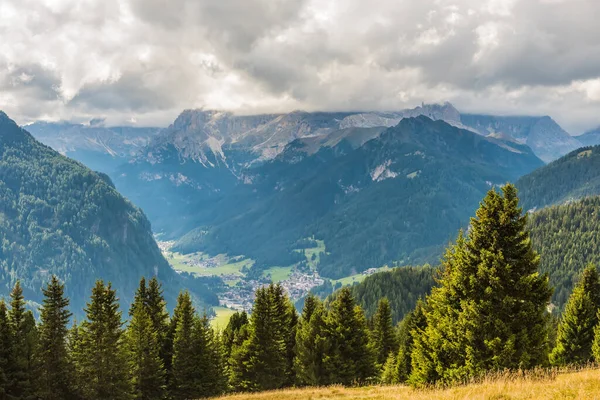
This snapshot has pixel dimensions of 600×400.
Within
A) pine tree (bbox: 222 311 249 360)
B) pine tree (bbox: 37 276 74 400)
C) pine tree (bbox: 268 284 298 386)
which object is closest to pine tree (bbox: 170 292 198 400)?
pine tree (bbox: 268 284 298 386)

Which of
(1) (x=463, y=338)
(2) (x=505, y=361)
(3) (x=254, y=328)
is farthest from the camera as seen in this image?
(3) (x=254, y=328)

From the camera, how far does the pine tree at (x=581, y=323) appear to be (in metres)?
61.6

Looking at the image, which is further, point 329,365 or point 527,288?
point 329,365

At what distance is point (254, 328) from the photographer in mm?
70625

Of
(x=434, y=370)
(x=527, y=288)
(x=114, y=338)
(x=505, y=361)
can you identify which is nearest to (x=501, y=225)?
(x=527, y=288)

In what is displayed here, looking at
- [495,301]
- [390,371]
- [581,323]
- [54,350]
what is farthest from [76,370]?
[581,323]

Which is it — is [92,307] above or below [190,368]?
above

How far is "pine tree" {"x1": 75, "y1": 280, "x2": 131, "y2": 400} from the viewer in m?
54.8

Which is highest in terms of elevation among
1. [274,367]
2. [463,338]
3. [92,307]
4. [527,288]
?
[92,307]

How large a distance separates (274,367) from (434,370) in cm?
3944

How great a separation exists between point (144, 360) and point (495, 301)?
158 feet

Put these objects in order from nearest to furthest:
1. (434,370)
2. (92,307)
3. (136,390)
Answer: (434,370) → (92,307) → (136,390)

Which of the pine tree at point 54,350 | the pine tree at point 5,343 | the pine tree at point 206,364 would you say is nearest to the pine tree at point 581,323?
the pine tree at point 206,364

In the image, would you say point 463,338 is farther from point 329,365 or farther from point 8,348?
point 8,348
